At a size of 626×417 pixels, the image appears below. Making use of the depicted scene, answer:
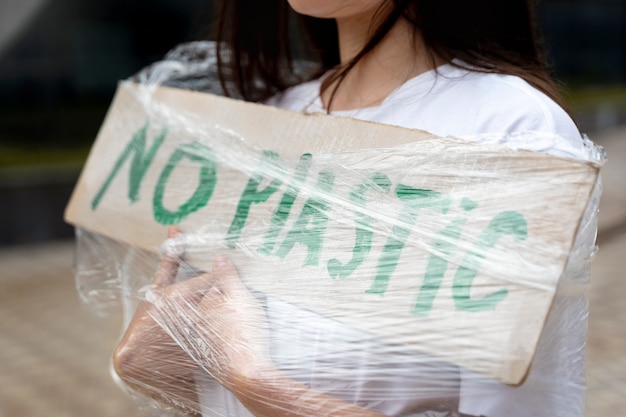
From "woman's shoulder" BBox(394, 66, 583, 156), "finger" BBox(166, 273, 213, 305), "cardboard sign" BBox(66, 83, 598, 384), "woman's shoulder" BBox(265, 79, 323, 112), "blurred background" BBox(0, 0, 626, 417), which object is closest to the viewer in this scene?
"cardboard sign" BBox(66, 83, 598, 384)

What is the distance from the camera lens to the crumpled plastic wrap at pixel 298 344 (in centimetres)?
88

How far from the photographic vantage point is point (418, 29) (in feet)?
3.96

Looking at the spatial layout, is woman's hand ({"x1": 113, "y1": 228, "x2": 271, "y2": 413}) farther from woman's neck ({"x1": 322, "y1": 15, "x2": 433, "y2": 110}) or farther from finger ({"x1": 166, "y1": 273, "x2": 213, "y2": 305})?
woman's neck ({"x1": 322, "y1": 15, "x2": 433, "y2": 110})

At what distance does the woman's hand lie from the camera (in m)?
0.97

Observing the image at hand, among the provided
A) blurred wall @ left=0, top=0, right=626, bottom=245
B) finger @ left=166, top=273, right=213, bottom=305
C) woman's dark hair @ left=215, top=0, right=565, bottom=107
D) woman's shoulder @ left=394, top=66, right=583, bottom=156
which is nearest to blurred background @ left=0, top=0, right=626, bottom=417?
blurred wall @ left=0, top=0, right=626, bottom=245

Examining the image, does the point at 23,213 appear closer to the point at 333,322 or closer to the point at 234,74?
the point at 234,74

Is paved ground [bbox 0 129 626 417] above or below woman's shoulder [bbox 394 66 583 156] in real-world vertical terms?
below

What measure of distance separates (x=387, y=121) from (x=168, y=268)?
36 centimetres

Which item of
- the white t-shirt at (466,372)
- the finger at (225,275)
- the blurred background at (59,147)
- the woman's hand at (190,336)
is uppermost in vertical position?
the white t-shirt at (466,372)

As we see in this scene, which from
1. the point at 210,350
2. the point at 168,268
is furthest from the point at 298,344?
the point at 168,268

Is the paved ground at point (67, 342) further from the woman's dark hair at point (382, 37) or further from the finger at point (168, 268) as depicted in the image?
the finger at point (168, 268)

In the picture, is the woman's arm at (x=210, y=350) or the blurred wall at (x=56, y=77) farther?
→ the blurred wall at (x=56, y=77)

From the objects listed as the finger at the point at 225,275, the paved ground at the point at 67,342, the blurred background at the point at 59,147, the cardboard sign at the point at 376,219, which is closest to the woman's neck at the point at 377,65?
the cardboard sign at the point at 376,219

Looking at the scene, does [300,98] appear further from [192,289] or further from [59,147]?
[59,147]
